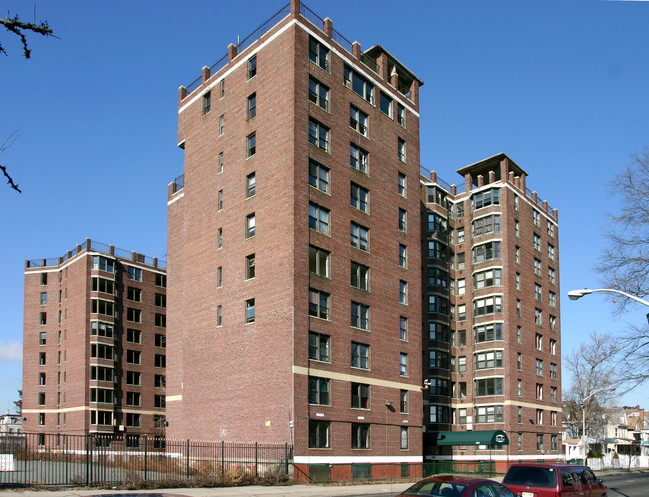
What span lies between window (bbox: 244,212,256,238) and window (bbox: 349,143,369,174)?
7.98 m

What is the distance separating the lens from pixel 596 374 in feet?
291

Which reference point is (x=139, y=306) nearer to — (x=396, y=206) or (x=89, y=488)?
(x=396, y=206)

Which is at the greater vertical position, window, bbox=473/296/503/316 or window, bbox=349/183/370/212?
window, bbox=349/183/370/212

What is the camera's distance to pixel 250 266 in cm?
4462

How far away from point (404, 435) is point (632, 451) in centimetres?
9136

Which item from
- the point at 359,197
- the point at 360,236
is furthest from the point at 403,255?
the point at 359,197

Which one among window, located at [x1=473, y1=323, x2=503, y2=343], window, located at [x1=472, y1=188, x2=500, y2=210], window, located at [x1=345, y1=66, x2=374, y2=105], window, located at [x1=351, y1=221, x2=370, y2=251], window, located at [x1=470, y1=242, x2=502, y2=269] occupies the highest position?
window, located at [x1=345, y1=66, x2=374, y2=105]

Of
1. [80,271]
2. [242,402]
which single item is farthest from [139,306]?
[242,402]

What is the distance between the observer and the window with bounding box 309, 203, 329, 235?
1720 inches

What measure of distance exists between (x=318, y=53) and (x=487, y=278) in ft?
112

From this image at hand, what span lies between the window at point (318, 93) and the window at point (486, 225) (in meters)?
31.3

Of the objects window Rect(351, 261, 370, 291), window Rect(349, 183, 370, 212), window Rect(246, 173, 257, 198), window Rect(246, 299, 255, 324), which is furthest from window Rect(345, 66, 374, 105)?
window Rect(246, 299, 255, 324)

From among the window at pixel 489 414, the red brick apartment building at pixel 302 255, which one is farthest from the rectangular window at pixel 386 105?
the window at pixel 489 414

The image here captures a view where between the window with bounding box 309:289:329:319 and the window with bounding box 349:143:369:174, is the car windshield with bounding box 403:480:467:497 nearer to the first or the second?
the window with bounding box 309:289:329:319
